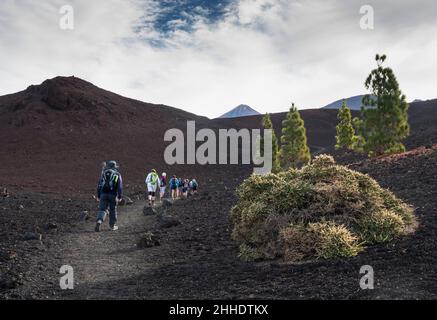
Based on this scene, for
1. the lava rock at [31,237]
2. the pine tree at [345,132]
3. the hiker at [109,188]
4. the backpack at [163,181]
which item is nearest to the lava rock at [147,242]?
the hiker at [109,188]

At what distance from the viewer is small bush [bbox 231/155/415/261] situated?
24.3 ft

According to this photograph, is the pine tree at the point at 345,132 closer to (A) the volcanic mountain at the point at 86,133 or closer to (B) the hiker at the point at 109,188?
(A) the volcanic mountain at the point at 86,133

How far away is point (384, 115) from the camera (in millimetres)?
25891

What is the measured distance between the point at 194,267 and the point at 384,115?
2134 centimetres

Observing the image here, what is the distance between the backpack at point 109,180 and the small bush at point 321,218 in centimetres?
420

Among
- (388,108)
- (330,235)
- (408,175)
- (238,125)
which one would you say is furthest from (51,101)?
(330,235)

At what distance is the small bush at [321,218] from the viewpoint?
7.40 metres

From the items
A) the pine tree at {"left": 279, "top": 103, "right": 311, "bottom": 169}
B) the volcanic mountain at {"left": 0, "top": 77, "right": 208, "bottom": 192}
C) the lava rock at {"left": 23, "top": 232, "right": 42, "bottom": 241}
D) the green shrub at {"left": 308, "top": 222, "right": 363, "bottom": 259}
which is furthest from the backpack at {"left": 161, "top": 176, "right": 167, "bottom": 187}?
the pine tree at {"left": 279, "top": 103, "right": 311, "bottom": 169}

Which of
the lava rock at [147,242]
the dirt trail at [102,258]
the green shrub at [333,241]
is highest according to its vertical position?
the green shrub at [333,241]

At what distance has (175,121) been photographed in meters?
77.3

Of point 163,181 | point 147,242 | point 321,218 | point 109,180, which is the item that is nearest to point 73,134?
point 163,181

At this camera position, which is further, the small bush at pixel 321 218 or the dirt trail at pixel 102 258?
the small bush at pixel 321 218
